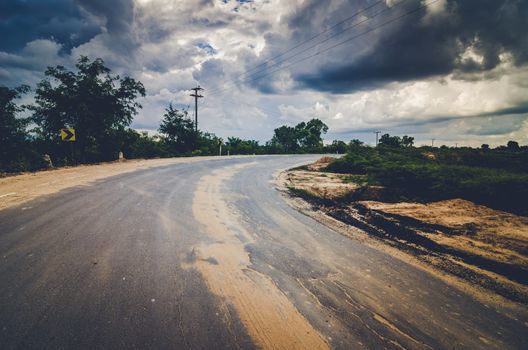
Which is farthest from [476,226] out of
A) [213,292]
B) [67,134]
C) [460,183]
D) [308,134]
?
[308,134]

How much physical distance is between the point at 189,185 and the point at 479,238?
8.26 metres

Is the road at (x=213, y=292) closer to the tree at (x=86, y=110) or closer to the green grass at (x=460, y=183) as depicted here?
the green grass at (x=460, y=183)

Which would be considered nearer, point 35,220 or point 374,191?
point 35,220

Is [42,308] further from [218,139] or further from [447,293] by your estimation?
[218,139]

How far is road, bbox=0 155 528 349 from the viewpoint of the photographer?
2299 mm

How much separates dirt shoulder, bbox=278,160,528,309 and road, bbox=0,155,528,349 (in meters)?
0.40

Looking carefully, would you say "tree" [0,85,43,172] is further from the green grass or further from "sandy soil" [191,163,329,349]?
the green grass

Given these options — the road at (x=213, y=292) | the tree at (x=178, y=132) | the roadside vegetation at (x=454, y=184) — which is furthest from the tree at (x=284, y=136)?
the road at (x=213, y=292)

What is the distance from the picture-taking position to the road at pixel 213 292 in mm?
2299

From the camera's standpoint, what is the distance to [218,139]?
3453 centimetres

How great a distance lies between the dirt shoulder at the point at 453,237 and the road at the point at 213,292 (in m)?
0.40

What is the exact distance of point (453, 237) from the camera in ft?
15.4

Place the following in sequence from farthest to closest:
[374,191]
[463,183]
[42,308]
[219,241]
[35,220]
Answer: [374,191], [463,183], [35,220], [219,241], [42,308]

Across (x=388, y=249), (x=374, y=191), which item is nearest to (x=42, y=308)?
(x=388, y=249)
